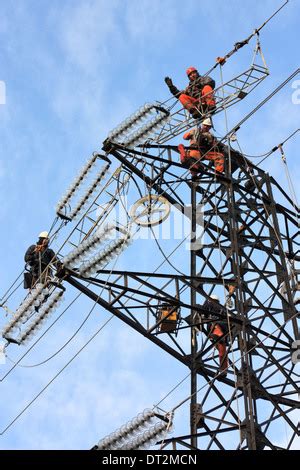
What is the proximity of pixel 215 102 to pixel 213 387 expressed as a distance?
7.00 meters

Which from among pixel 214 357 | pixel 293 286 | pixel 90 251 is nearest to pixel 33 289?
pixel 90 251

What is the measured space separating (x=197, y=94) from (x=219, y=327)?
5.92 meters

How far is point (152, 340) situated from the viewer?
898 inches

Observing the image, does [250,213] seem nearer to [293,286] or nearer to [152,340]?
[293,286]

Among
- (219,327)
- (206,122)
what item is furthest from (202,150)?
(219,327)

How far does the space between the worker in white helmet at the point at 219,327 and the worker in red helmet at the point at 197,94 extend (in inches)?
176

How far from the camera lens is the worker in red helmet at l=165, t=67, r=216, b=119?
2602 cm

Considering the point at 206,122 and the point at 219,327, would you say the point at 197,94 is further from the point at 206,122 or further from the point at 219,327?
the point at 219,327

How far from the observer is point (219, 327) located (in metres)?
23.8

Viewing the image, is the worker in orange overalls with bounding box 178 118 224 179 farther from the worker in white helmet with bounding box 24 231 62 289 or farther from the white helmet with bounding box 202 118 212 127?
the worker in white helmet with bounding box 24 231 62 289

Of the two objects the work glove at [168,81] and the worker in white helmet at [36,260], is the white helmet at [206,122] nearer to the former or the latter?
the work glove at [168,81]

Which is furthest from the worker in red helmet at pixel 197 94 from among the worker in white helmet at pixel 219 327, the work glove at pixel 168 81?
the worker in white helmet at pixel 219 327

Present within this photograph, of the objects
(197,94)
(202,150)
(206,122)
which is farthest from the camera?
(197,94)

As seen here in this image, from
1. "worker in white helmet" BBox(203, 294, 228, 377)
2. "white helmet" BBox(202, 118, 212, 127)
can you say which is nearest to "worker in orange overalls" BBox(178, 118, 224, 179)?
"white helmet" BBox(202, 118, 212, 127)
